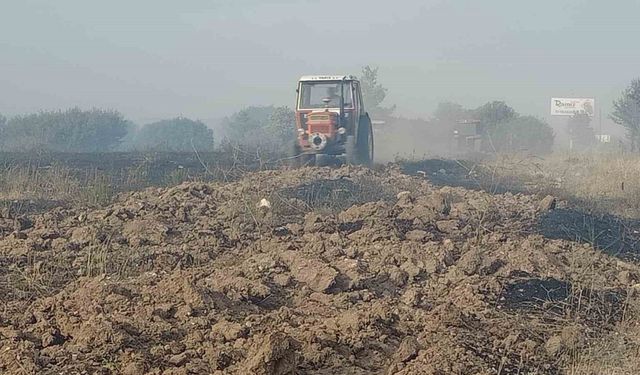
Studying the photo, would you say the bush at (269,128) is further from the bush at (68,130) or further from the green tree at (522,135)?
the green tree at (522,135)

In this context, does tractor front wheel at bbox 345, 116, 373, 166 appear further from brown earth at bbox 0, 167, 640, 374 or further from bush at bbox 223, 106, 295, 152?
bush at bbox 223, 106, 295, 152

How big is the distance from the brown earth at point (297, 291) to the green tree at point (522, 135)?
25132 millimetres

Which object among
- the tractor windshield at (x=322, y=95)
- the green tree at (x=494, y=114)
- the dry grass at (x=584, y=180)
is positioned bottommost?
the dry grass at (x=584, y=180)

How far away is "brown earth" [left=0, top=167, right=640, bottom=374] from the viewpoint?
167 inches

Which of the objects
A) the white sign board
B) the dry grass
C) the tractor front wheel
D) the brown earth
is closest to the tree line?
the white sign board

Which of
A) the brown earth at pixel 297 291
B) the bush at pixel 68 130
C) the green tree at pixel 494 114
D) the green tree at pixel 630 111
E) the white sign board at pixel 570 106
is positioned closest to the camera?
the brown earth at pixel 297 291

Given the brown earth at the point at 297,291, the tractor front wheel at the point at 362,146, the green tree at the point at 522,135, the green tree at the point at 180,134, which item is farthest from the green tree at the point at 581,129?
the brown earth at the point at 297,291

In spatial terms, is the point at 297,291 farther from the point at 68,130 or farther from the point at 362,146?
the point at 68,130

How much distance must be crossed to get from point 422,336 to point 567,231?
15.7 feet

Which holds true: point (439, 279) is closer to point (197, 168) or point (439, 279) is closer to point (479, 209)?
point (479, 209)

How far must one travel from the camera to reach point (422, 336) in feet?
15.6

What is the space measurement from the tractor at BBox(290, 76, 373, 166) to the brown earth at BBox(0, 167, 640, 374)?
7.30m

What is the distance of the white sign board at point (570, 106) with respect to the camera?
47.7 metres

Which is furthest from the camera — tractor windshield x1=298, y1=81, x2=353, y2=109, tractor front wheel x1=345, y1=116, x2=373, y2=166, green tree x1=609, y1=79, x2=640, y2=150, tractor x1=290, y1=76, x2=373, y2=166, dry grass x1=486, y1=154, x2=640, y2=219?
green tree x1=609, y1=79, x2=640, y2=150
